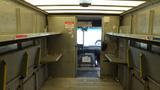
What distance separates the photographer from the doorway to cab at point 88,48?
6.72 meters

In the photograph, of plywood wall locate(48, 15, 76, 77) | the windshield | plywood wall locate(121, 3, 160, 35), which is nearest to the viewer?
plywood wall locate(121, 3, 160, 35)

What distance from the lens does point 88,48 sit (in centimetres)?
822

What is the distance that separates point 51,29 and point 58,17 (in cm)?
43

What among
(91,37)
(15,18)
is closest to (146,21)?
(15,18)

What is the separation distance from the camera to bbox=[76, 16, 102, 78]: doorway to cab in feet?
22.1

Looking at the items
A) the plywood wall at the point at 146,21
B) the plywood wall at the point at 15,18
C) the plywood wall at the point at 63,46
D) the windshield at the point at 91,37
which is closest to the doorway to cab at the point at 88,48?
the windshield at the point at 91,37

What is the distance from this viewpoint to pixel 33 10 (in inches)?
161

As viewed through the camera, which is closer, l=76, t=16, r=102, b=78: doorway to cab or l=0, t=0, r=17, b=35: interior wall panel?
l=0, t=0, r=17, b=35: interior wall panel

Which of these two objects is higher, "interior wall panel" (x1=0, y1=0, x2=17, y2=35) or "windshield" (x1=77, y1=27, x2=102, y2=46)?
"interior wall panel" (x1=0, y1=0, x2=17, y2=35)

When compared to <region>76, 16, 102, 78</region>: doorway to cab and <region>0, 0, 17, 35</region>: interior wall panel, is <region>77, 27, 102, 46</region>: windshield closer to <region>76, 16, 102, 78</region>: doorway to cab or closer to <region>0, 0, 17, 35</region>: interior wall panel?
<region>76, 16, 102, 78</region>: doorway to cab

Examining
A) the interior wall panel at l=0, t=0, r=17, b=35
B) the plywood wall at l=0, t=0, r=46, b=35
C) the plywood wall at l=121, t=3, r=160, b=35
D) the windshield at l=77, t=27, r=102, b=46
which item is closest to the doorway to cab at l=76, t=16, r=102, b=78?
the windshield at l=77, t=27, r=102, b=46

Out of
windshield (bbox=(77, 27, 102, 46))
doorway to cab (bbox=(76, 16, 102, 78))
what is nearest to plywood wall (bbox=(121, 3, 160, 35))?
doorway to cab (bbox=(76, 16, 102, 78))

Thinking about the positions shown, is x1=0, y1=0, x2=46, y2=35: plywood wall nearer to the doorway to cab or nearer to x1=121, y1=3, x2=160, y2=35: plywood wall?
x1=121, y1=3, x2=160, y2=35: plywood wall

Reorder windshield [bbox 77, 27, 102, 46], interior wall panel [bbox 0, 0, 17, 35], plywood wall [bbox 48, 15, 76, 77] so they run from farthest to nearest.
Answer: windshield [bbox 77, 27, 102, 46] → plywood wall [bbox 48, 15, 76, 77] → interior wall panel [bbox 0, 0, 17, 35]
